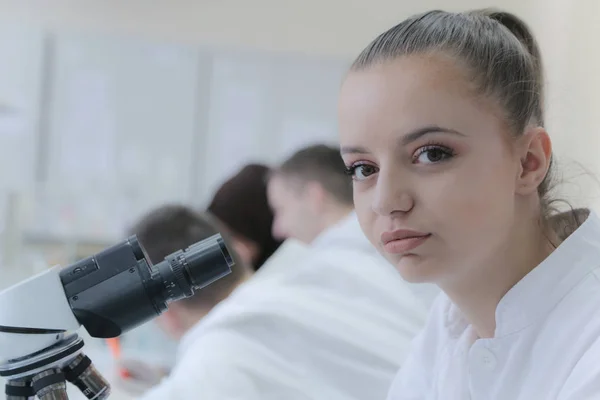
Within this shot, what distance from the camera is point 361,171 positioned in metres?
0.72

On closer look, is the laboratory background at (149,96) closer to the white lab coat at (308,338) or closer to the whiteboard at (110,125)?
the whiteboard at (110,125)

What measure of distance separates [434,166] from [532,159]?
0.43ft

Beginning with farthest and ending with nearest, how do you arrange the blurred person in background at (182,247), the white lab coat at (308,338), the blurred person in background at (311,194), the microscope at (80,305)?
the blurred person in background at (311,194)
the blurred person in background at (182,247)
the white lab coat at (308,338)
the microscope at (80,305)

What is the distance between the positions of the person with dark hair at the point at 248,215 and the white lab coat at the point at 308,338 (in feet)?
2.33

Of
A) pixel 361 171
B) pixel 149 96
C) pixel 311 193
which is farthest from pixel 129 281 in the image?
pixel 149 96

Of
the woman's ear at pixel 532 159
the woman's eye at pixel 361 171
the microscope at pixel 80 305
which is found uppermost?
the woman's ear at pixel 532 159

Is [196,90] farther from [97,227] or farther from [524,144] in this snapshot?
[524,144]

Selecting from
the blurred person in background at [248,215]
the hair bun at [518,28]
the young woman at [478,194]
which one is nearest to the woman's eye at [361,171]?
the young woman at [478,194]

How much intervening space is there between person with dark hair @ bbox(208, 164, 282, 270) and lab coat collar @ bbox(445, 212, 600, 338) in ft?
4.61

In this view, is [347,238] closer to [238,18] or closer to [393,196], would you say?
[393,196]

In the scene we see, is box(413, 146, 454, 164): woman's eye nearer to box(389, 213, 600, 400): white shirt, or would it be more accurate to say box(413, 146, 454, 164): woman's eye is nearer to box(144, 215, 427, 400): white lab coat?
box(389, 213, 600, 400): white shirt

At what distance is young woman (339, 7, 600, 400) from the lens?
0.65m

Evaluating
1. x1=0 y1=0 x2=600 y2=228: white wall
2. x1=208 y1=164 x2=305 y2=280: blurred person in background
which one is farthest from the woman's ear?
x1=0 y1=0 x2=600 y2=228: white wall

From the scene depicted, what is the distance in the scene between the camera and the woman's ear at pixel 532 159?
2.30 ft
